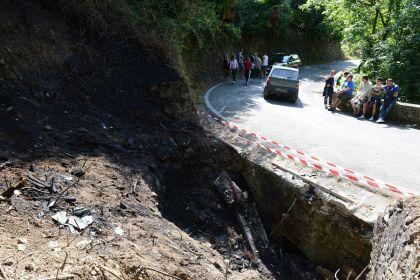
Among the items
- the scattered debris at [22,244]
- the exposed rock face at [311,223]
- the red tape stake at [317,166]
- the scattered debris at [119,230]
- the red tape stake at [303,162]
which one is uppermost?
the scattered debris at [22,244]

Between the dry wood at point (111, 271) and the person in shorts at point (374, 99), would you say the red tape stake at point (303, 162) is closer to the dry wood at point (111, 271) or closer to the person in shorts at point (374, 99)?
the dry wood at point (111, 271)

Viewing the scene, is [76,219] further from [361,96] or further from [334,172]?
[361,96]

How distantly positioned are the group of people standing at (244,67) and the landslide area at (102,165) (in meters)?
11.1

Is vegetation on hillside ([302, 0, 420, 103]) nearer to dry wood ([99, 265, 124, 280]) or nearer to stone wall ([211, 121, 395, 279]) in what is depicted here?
stone wall ([211, 121, 395, 279])

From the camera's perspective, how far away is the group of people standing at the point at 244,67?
68.0 feet

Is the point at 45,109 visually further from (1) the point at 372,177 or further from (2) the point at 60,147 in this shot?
(1) the point at 372,177

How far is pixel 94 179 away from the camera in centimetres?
578

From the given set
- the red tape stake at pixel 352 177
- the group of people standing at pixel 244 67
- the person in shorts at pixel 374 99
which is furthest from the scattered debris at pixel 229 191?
the group of people standing at pixel 244 67

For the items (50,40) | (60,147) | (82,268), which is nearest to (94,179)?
(60,147)

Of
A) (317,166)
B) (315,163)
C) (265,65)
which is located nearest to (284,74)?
(265,65)

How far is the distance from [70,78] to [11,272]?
569cm

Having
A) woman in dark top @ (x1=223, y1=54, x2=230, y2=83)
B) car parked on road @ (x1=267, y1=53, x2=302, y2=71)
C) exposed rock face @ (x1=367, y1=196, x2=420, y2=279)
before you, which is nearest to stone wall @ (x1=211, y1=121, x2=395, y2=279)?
exposed rock face @ (x1=367, y1=196, x2=420, y2=279)

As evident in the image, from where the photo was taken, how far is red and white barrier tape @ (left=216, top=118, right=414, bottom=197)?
7353mm

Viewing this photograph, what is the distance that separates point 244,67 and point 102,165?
52.7 feet
